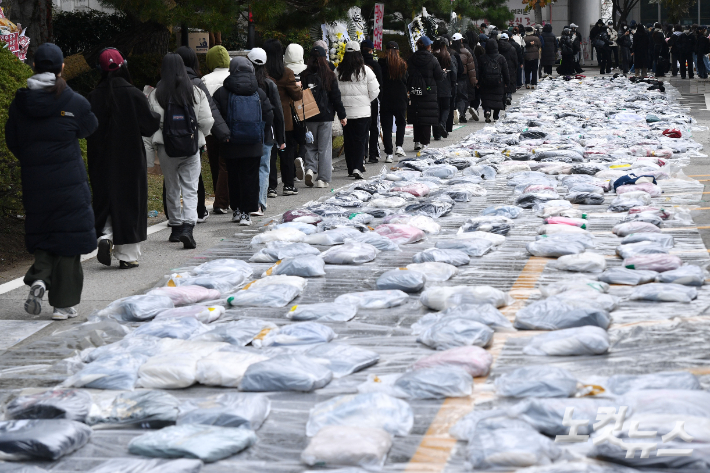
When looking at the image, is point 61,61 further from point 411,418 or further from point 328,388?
point 411,418

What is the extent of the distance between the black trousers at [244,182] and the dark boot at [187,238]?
985 mm

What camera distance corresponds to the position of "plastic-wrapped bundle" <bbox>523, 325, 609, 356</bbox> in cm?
454

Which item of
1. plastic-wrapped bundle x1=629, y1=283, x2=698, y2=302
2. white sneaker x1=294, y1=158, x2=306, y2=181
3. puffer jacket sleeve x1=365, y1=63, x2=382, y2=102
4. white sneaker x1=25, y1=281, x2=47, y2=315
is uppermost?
puffer jacket sleeve x1=365, y1=63, x2=382, y2=102

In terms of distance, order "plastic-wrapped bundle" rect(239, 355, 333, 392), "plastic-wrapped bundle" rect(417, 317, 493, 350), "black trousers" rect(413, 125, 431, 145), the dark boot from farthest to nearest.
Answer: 1. "black trousers" rect(413, 125, 431, 145)
2. the dark boot
3. "plastic-wrapped bundle" rect(417, 317, 493, 350)
4. "plastic-wrapped bundle" rect(239, 355, 333, 392)

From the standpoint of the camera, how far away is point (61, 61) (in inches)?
229

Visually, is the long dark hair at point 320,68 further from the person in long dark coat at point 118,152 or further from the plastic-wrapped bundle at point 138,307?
the plastic-wrapped bundle at point 138,307

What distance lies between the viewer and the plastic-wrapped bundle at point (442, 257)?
6.80m

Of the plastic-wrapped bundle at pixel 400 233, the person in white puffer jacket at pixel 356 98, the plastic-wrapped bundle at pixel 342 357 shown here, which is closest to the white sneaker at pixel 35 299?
the plastic-wrapped bundle at pixel 342 357

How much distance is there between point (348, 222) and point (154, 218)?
2407mm

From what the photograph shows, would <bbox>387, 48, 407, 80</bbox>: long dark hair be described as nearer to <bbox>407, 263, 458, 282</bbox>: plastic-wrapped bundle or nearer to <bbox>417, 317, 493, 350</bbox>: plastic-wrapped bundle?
<bbox>407, 263, 458, 282</bbox>: plastic-wrapped bundle

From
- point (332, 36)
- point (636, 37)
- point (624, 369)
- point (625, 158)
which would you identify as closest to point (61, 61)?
point (624, 369)

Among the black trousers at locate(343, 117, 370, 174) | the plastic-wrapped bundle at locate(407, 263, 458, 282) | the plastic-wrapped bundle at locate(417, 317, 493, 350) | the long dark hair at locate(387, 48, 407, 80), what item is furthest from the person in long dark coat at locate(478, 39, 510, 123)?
the plastic-wrapped bundle at locate(417, 317, 493, 350)

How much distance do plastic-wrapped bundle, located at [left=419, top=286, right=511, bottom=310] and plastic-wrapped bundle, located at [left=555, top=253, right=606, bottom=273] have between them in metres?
0.94

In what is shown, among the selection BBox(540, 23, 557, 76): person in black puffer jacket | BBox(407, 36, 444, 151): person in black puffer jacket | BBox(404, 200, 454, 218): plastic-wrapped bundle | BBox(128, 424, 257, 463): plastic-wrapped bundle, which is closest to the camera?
BBox(128, 424, 257, 463): plastic-wrapped bundle
